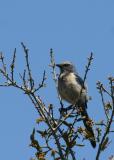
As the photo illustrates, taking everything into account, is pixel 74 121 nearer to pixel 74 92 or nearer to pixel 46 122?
pixel 46 122

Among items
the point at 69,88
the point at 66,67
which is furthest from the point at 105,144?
the point at 66,67

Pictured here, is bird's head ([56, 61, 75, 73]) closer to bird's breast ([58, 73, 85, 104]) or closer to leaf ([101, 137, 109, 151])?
bird's breast ([58, 73, 85, 104])

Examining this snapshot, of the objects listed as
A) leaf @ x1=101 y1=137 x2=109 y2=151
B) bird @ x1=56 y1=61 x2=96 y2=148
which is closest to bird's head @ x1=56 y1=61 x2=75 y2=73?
bird @ x1=56 y1=61 x2=96 y2=148

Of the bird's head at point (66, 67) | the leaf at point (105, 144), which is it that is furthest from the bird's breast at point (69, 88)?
the leaf at point (105, 144)

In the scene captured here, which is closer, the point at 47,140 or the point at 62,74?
the point at 47,140

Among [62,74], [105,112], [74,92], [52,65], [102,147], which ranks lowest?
[102,147]

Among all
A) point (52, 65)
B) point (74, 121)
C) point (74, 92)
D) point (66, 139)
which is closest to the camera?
point (66, 139)

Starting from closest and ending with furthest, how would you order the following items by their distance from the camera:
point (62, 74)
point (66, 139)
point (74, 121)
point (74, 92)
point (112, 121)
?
point (112, 121), point (66, 139), point (74, 121), point (74, 92), point (62, 74)

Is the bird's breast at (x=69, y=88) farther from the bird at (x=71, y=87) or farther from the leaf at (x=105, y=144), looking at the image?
the leaf at (x=105, y=144)

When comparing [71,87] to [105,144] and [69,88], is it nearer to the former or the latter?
[69,88]

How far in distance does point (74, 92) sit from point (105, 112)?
4323 mm

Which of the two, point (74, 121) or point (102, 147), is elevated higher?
point (74, 121)

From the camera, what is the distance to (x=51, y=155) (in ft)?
15.3

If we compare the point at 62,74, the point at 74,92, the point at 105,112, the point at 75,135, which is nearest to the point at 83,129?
the point at 75,135
